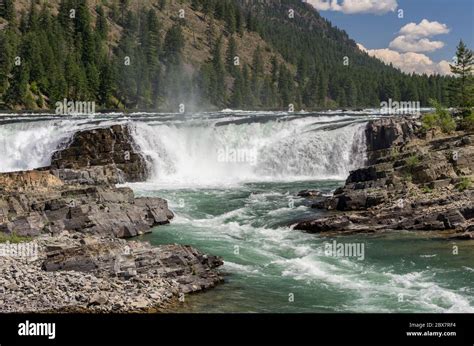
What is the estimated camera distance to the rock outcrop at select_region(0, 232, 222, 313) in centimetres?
1844

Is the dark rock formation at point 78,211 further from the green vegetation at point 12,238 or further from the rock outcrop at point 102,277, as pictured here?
the rock outcrop at point 102,277

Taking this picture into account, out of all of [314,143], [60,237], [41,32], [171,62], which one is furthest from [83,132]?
[171,62]

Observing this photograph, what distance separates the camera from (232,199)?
42469mm

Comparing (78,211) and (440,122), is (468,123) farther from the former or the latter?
(78,211)

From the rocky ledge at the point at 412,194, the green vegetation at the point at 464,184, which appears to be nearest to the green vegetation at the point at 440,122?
the rocky ledge at the point at 412,194

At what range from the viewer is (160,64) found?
431 ft

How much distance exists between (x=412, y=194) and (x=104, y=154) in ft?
92.5

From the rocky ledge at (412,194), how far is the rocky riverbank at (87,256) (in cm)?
960

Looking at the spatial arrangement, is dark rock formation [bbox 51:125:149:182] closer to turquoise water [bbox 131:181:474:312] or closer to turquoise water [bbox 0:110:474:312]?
turquoise water [bbox 0:110:474:312]

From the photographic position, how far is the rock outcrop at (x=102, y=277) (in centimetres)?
1844

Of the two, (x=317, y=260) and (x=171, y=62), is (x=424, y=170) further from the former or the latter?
(x=171, y=62)
